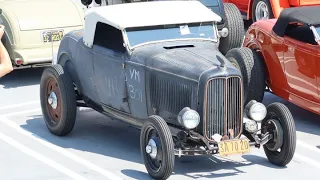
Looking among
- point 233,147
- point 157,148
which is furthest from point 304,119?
point 157,148

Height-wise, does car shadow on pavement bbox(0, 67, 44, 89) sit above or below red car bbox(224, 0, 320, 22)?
below

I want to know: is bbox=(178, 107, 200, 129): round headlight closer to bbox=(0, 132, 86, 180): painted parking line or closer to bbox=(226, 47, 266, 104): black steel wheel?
bbox=(0, 132, 86, 180): painted parking line

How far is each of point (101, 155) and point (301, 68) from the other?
9.29ft

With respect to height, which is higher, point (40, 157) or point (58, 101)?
point (58, 101)

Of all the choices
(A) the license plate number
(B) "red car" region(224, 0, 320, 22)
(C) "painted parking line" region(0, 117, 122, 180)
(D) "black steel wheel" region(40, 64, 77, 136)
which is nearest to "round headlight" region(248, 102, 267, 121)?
(C) "painted parking line" region(0, 117, 122, 180)

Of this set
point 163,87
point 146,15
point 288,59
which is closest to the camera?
point 163,87

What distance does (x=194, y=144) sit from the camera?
9164 mm

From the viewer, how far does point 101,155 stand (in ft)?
32.7

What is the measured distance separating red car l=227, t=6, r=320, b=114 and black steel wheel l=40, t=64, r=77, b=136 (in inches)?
97.0

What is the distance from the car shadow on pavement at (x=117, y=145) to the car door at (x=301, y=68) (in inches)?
59.3

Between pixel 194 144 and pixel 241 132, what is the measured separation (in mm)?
529

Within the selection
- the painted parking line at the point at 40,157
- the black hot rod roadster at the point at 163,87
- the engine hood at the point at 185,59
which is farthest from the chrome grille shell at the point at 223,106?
the painted parking line at the point at 40,157

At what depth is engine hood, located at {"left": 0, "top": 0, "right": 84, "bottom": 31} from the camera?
13.4 metres

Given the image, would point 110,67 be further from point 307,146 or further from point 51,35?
point 51,35
